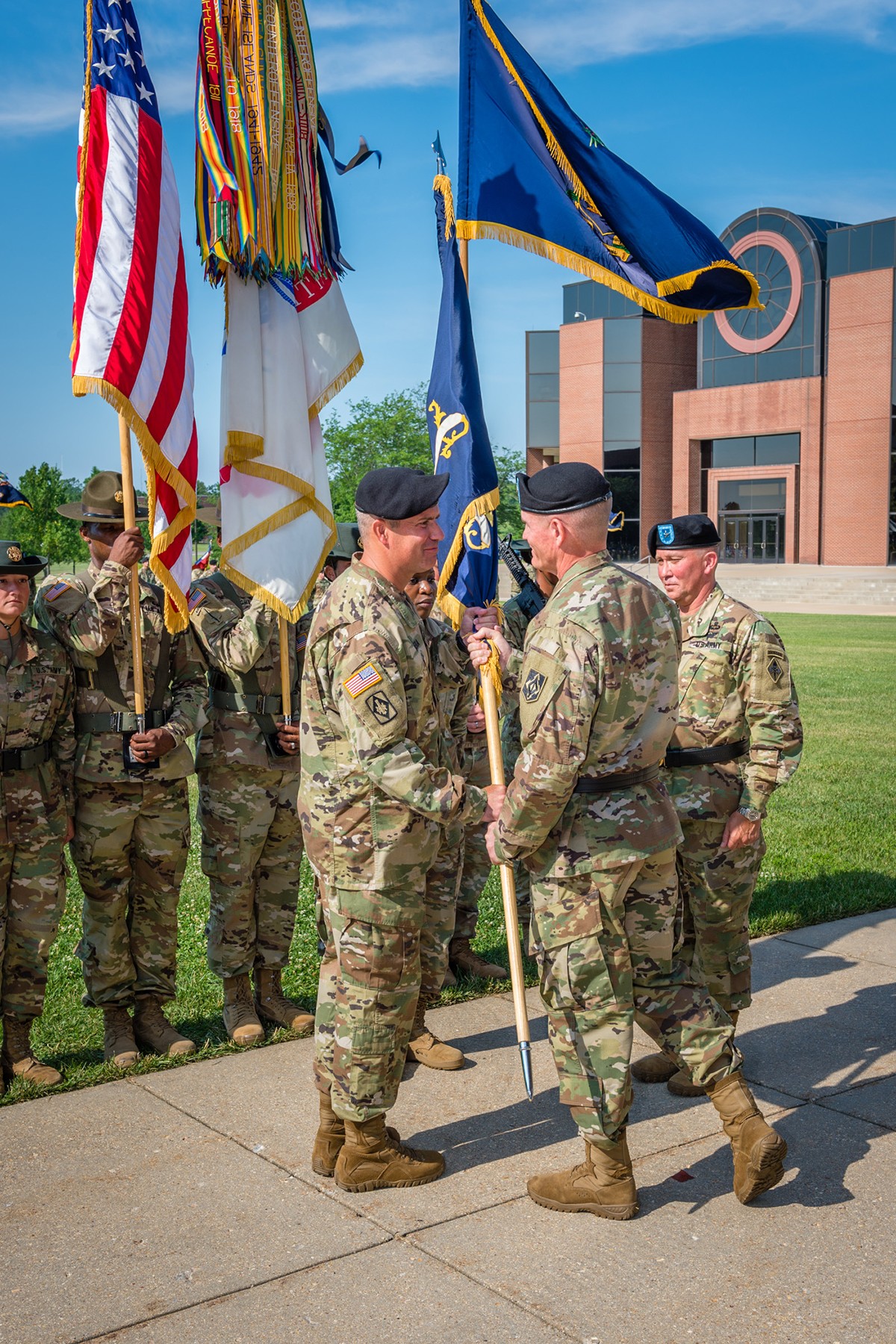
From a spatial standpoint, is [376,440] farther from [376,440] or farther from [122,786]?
[122,786]

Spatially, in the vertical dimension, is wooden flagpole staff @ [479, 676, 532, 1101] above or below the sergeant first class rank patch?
below

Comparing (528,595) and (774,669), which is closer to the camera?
(774,669)

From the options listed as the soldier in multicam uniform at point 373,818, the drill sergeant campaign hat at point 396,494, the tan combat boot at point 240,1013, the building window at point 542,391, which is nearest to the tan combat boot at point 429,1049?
the tan combat boot at point 240,1013

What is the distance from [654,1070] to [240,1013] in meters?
1.89

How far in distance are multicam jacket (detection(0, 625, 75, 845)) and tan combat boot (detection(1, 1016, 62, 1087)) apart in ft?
2.58

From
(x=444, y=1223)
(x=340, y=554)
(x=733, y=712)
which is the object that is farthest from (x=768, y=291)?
(x=444, y=1223)

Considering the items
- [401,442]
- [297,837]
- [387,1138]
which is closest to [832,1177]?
[387,1138]

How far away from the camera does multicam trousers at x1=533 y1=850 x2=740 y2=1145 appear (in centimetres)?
386

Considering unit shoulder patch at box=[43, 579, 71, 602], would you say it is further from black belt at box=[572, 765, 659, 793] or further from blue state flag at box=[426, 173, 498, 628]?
black belt at box=[572, 765, 659, 793]

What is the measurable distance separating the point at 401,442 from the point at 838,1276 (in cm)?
6524

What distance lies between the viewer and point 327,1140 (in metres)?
4.26

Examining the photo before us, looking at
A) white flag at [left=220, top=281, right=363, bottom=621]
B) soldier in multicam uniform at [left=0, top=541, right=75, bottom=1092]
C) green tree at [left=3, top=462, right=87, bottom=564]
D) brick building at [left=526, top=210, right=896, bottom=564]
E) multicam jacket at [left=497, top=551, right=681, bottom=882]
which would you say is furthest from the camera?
brick building at [left=526, top=210, right=896, bottom=564]

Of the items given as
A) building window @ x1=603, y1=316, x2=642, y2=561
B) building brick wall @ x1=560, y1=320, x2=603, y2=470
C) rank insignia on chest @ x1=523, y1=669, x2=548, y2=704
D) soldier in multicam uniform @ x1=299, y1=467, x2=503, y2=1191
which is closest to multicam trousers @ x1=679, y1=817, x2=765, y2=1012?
soldier in multicam uniform @ x1=299, y1=467, x2=503, y2=1191

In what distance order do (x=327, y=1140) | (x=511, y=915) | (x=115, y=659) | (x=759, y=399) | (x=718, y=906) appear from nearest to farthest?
(x=327, y=1140)
(x=511, y=915)
(x=718, y=906)
(x=115, y=659)
(x=759, y=399)
